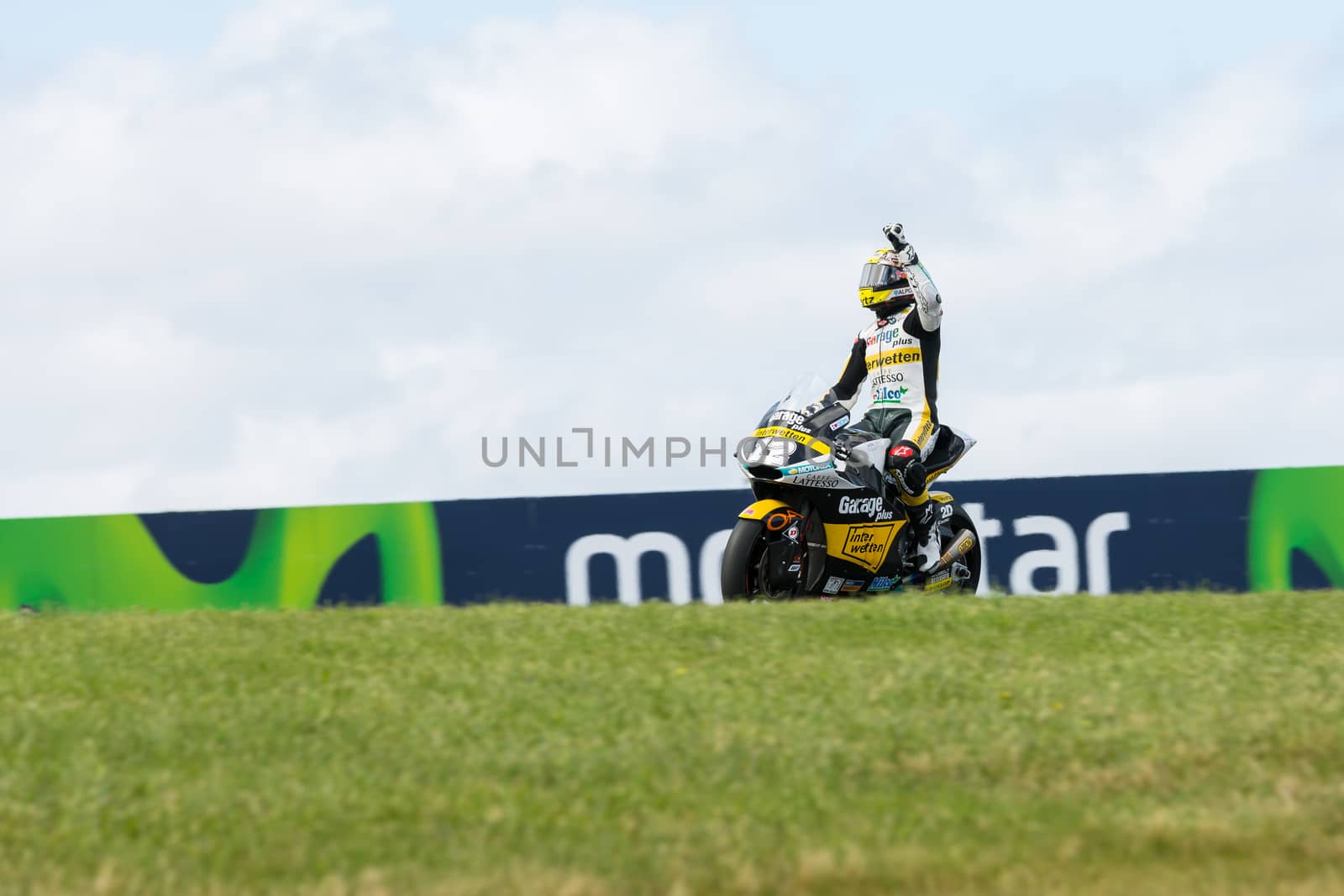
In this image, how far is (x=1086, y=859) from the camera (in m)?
6.26

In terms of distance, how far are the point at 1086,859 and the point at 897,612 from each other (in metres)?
3.36

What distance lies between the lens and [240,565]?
14781 millimetres

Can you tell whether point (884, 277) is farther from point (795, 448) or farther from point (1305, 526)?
point (1305, 526)

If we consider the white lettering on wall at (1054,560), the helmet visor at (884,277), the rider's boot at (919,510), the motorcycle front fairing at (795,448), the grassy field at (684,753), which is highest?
the helmet visor at (884,277)

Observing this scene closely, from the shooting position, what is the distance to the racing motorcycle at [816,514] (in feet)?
36.7

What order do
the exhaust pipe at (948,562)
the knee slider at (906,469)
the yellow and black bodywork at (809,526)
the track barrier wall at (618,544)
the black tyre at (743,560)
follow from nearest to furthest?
the black tyre at (743,560) → the yellow and black bodywork at (809,526) → the knee slider at (906,469) → the exhaust pipe at (948,562) → the track barrier wall at (618,544)

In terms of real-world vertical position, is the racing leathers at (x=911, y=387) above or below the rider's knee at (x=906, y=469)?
above

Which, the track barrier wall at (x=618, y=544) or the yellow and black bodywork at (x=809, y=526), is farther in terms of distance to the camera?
the track barrier wall at (x=618, y=544)

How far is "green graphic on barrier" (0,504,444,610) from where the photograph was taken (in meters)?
14.7

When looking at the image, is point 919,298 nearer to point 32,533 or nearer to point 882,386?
point 882,386

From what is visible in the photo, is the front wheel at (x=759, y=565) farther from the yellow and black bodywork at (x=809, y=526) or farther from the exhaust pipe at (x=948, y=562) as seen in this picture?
the exhaust pipe at (x=948, y=562)

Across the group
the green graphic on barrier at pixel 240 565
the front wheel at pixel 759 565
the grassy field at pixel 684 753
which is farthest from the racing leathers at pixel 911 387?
the green graphic on barrier at pixel 240 565

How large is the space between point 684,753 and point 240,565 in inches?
342

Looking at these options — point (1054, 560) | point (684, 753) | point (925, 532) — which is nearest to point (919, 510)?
point (925, 532)
